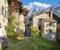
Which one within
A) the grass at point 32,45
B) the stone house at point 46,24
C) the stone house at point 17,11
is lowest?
the grass at point 32,45

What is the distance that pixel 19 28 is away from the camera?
44.8 meters

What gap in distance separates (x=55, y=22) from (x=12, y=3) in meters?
19.3

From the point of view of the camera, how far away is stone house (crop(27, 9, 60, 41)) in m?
57.7

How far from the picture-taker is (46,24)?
58.0 metres

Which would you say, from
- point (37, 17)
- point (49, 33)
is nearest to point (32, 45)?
point (49, 33)

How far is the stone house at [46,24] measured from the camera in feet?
189

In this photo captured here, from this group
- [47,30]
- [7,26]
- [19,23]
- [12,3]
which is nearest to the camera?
[7,26]

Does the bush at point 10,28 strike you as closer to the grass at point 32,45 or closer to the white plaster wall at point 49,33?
the grass at point 32,45

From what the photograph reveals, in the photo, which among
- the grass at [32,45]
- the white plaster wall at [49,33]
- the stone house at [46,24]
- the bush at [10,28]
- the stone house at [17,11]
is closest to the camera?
the grass at [32,45]

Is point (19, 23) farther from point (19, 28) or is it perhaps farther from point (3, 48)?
point (3, 48)

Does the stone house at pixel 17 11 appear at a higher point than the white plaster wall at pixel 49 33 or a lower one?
higher

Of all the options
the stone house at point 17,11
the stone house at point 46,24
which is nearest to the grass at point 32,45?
the stone house at point 17,11

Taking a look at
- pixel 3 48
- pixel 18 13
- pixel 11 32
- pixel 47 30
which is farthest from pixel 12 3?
pixel 47 30

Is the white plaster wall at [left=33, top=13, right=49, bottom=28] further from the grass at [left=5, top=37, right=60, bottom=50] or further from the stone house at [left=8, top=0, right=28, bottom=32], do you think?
the grass at [left=5, top=37, right=60, bottom=50]
